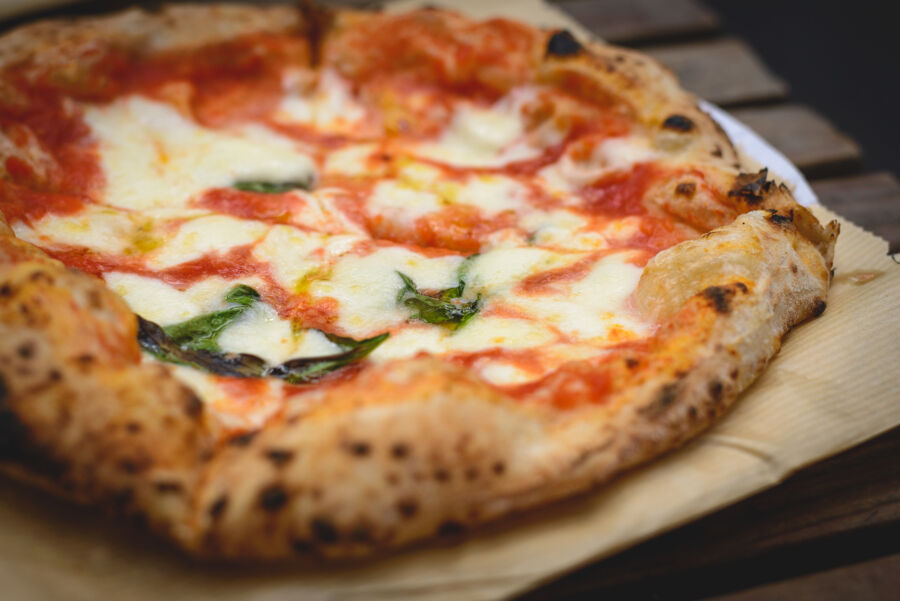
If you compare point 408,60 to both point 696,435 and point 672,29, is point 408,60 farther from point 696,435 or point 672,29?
point 696,435

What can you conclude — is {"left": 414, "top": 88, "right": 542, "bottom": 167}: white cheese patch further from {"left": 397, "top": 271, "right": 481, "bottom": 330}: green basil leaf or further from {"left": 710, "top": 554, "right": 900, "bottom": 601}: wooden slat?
{"left": 710, "top": 554, "right": 900, "bottom": 601}: wooden slat

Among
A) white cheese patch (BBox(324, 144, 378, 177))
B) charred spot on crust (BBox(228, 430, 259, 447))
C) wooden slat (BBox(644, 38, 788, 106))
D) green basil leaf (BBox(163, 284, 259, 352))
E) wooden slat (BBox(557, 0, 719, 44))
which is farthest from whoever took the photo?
wooden slat (BBox(557, 0, 719, 44))

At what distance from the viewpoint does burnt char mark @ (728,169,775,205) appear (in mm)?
2871

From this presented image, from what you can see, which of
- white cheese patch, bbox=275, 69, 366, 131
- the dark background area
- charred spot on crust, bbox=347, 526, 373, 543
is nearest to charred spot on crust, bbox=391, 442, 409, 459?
charred spot on crust, bbox=347, 526, 373, 543

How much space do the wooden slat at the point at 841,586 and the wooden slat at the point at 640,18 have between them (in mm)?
3657

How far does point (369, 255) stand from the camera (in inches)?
110

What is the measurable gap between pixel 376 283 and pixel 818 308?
4.51 feet

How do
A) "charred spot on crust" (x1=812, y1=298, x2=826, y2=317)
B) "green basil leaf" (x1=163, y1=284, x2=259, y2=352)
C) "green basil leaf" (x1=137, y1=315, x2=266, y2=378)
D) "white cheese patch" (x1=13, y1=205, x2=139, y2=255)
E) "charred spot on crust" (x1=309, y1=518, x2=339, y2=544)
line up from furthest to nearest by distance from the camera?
"white cheese patch" (x1=13, y1=205, x2=139, y2=255) → "charred spot on crust" (x1=812, y1=298, x2=826, y2=317) → "green basil leaf" (x1=163, y1=284, x2=259, y2=352) → "green basil leaf" (x1=137, y1=315, x2=266, y2=378) → "charred spot on crust" (x1=309, y1=518, x2=339, y2=544)

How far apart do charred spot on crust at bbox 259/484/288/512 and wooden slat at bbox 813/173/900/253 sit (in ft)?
8.77

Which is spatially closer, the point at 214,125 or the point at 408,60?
the point at 214,125

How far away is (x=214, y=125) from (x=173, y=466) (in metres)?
2.13

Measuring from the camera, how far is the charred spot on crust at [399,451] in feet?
6.12

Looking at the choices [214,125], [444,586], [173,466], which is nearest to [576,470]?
[444,586]

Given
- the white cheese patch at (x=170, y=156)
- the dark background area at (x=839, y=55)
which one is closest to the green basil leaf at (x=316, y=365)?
the white cheese patch at (x=170, y=156)
